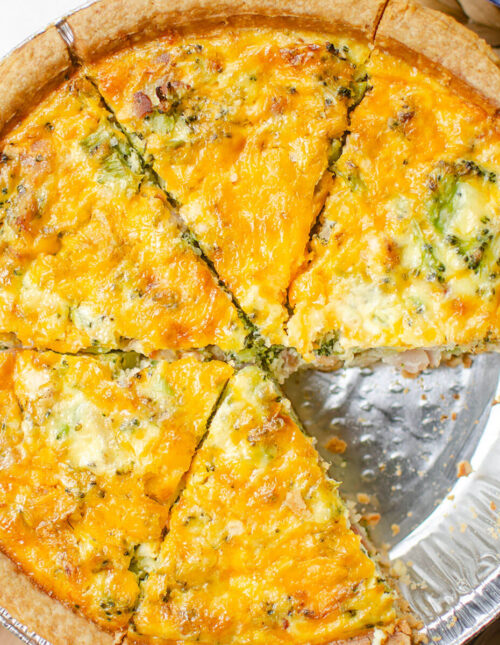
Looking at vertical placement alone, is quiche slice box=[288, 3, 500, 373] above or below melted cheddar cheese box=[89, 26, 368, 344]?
below

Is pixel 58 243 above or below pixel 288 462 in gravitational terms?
above

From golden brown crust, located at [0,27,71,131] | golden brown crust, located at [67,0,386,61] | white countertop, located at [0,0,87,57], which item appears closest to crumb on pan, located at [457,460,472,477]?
golden brown crust, located at [67,0,386,61]

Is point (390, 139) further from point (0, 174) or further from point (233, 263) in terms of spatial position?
point (0, 174)

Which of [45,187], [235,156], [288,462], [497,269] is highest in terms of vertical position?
[45,187]

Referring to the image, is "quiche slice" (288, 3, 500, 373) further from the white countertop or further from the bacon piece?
the white countertop

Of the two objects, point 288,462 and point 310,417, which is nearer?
point 288,462

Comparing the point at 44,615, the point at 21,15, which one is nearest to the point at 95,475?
the point at 44,615

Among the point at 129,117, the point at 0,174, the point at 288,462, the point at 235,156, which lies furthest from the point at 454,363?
the point at 0,174
